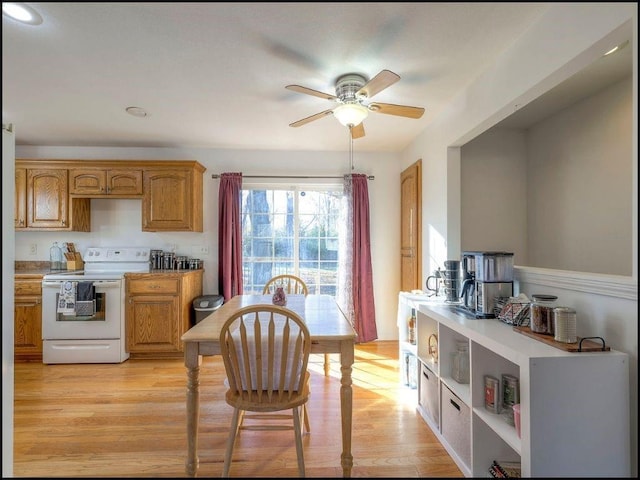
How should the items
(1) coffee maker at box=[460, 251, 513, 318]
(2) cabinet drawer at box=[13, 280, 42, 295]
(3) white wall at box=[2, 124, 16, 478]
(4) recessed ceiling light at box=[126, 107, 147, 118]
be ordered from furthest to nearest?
1. (2) cabinet drawer at box=[13, 280, 42, 295]
2. (4) recessed ceiling light at box=[126, 107, 147, 118]
3. (1) coffee maker at box=[460, 251, 513, 318]
4. (3) white wall at box=[2, 124, 16, 478]

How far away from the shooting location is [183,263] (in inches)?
155

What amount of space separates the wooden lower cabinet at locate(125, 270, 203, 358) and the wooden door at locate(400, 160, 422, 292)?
8.10 ft

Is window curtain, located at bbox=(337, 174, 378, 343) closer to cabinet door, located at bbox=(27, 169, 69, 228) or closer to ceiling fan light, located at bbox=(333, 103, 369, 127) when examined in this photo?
ceiling fan light, located at bbox=(333, 103, 369, 127)

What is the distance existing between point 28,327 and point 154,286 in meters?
1.34

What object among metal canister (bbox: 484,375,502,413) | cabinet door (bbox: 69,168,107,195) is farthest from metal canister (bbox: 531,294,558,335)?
cabinet door (bbox: 69,168,107,195)

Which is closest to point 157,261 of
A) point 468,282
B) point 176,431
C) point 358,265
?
point 176,431

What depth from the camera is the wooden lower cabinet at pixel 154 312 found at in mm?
3477

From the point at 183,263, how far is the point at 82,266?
1.20m

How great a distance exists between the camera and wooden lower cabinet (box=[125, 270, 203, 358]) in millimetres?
3477

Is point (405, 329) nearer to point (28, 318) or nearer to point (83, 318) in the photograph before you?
point (83, 318)

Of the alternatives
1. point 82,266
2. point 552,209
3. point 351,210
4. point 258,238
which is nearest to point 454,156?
point 552,209

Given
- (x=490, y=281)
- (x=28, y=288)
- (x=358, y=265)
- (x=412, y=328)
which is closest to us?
(x=490, y=281)

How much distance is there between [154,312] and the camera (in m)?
3.49

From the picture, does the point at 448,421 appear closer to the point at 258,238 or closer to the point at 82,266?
the point at 258,238
